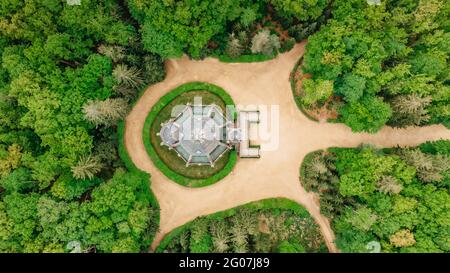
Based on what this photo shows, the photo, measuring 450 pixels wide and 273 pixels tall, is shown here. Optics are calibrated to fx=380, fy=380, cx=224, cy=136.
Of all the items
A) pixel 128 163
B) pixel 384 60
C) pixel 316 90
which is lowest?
pixel 128 163

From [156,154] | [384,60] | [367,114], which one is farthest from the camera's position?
[156,154]

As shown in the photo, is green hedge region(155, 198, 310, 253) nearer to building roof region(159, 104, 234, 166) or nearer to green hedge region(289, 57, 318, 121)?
building roof region(159, 104, 234, 166)

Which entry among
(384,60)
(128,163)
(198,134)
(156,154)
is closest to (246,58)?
(198,134)

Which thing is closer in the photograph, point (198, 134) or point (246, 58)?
point (198, 134)

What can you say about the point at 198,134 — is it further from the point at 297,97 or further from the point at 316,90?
the point at 316,90

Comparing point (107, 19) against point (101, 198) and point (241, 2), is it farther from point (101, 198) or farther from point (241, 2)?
point (101, 198)

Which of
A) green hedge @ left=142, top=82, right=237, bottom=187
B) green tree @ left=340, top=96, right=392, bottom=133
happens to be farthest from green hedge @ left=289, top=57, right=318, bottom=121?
green hedge @ left=142, top=82, right=237, bottom=187

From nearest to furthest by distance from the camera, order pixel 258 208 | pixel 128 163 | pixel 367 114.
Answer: pixel 367 114, pixel 258 208, pixel 128 163
